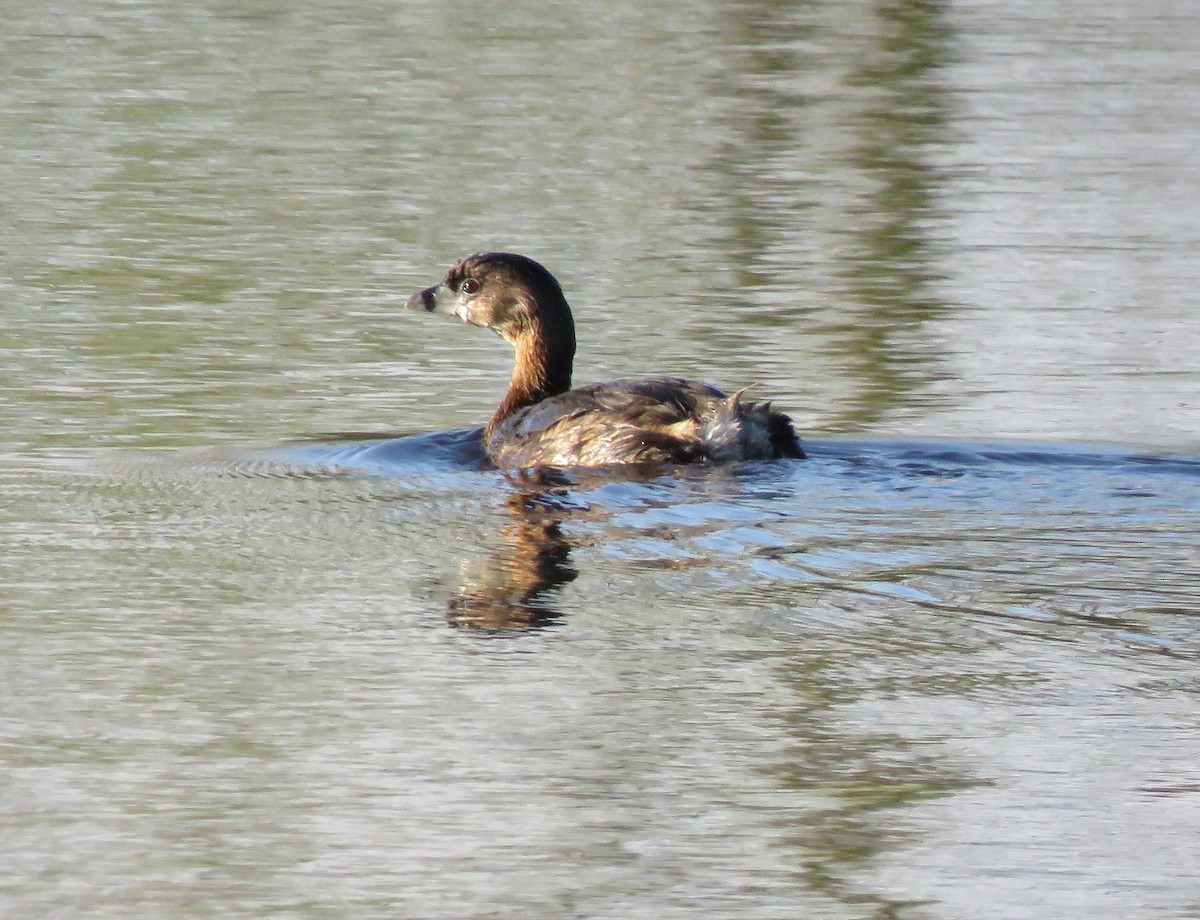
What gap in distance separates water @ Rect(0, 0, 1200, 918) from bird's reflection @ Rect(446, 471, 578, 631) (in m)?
0.02

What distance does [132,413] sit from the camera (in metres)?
9.50

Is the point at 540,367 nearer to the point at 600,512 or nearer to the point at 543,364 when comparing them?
the point at 543,364

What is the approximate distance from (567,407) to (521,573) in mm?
2115

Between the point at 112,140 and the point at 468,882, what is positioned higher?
the point at 112,140

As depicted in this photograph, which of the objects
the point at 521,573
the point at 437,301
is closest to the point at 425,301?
the point at 437,301

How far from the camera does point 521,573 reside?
713cm

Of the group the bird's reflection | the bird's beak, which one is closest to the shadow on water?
the bird's reflection

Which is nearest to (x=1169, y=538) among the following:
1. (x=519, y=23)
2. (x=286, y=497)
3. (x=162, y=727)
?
(x=286, y=497)

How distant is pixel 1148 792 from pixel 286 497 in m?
3.91

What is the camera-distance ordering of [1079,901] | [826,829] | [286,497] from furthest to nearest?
[286,497], [826,829], [1079,901]

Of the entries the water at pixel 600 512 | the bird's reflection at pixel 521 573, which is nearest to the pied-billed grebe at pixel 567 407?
the water at pixel 600 512

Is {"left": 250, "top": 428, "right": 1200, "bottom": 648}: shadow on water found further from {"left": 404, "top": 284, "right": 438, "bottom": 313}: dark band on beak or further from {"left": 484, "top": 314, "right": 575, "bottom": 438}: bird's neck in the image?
{"left": 404, "top": 284, "right": 438, "bottom": 313}: dark band on beak

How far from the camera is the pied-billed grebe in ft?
28.5

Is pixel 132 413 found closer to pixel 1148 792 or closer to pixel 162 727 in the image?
pixel 162 727
